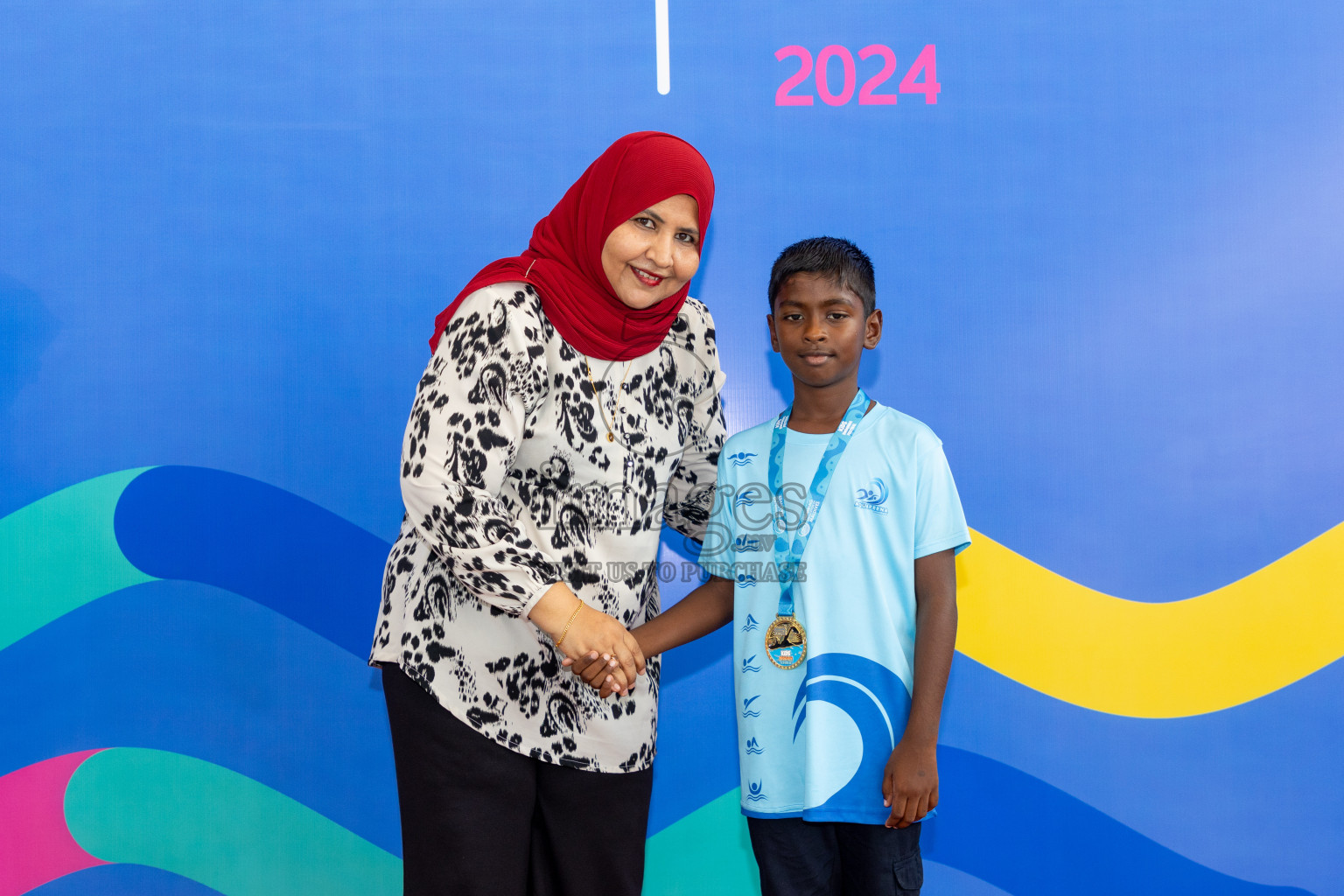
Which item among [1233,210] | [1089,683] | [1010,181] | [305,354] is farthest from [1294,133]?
[305,354]

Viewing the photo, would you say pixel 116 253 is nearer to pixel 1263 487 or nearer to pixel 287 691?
pixel 287 691

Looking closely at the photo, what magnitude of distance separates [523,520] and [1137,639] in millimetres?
1534

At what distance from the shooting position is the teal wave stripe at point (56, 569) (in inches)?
84.3

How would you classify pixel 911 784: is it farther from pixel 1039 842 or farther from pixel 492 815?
pixel 1039 842

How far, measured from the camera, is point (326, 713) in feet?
7.09

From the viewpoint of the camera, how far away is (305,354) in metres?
2.16

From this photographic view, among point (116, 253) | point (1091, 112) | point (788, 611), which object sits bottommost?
point (788, 611)

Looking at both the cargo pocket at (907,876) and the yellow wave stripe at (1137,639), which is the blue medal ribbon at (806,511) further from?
the yellow wave stripe at (1137,639)

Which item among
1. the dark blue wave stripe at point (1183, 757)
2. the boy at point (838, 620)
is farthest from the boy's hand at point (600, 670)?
the dark blue wave stripe at point (1183, 757)

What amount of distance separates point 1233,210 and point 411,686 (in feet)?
6.86

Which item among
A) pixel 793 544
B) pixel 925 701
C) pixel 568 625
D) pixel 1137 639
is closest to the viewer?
pixel 568 625

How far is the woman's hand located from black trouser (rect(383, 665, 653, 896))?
8.3 inches

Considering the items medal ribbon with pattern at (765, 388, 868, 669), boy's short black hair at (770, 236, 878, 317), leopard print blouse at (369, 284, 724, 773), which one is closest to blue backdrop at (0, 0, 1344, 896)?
boy's short black hair at (770, 236, 878, 317)

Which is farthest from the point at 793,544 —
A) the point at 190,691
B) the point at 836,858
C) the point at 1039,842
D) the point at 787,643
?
the point at 190,691
